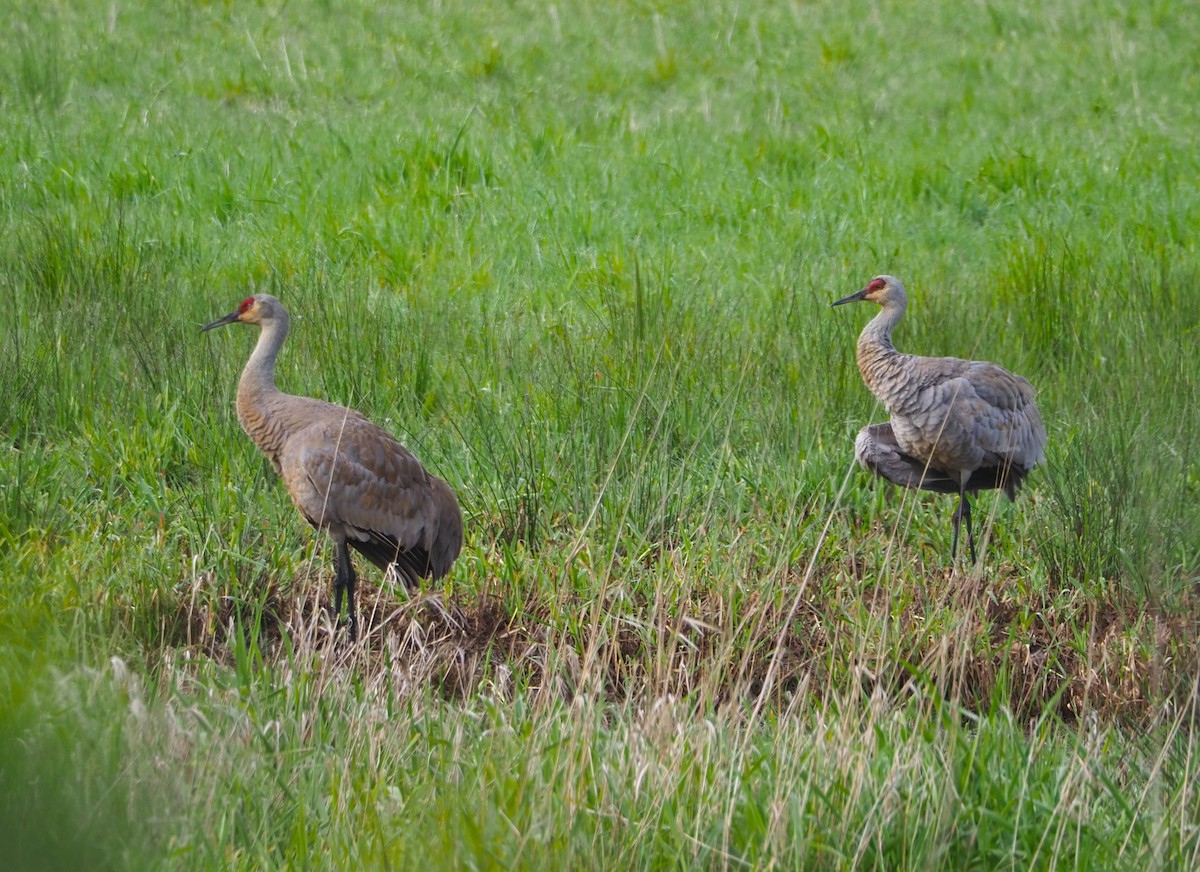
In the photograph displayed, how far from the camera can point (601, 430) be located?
5227 mm

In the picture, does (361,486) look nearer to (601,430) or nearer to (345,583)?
(345,583)

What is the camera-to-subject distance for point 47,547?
4367 mm

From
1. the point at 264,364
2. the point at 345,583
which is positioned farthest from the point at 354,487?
the point at 264,364

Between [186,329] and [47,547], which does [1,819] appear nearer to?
[47,547]

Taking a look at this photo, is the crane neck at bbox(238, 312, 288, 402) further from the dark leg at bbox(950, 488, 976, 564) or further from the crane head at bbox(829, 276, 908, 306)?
the dark leg at bbox(950, 488, 976, 564)

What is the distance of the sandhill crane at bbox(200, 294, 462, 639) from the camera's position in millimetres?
4488

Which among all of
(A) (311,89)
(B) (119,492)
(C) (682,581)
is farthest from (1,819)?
(A) (311,89)

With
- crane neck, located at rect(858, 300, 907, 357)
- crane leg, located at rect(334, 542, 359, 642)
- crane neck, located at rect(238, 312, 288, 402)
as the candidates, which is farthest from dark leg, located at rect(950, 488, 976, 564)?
crane neck, located at rect(238, 312, 288, 402)

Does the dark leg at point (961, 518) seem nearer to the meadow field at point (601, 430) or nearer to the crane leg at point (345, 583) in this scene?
the meadow field at point (601, 430)

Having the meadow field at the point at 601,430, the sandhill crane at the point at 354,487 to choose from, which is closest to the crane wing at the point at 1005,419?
the meadow field at the point at 601,430

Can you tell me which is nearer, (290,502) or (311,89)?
(290,502)

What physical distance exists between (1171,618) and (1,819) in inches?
141

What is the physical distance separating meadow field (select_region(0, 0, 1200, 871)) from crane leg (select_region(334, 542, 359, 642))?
3.0 inches

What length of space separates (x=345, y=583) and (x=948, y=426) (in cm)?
212
